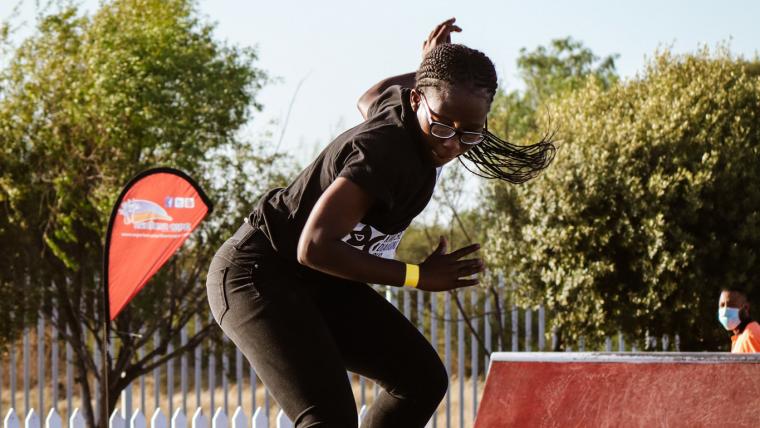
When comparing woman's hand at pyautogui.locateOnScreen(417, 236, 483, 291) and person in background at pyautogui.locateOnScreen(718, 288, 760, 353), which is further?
person in background at pyautogui.locateOnScreen(718, 288, 760, 353)

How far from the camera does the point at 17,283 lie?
1148 cm

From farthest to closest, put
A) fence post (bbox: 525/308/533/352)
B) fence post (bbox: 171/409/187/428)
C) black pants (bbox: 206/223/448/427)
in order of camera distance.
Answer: fence post (bbox: 525/308/533/352) < fence post (bbox: 171/409/187/428) < black pants (bbox: 206/223/448/427)

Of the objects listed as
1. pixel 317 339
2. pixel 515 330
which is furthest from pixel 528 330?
pixel 317 339

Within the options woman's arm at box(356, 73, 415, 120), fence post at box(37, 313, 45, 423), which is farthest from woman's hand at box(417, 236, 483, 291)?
fence post at box(37, 313, 45, 423)

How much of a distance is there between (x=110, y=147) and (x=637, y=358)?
809 centimetres

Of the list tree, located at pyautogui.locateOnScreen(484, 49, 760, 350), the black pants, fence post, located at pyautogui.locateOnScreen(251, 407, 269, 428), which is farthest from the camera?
tree, located at pyautogui.locateOnScreen(484, 49, 760, 350)

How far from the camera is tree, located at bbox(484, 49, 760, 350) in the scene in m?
10.3

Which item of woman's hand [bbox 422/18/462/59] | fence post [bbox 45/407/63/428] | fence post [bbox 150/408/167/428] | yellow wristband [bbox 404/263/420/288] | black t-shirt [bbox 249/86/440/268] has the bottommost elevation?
fence post [bbox 150/408/167/428]

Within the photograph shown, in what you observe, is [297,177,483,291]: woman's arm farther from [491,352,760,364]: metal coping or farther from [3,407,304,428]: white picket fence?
[3,407,304,428]: white picket fence

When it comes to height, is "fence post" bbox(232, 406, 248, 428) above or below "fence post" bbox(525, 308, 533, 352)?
below

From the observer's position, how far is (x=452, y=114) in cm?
297

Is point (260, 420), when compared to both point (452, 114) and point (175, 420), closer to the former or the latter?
point (175, 420)

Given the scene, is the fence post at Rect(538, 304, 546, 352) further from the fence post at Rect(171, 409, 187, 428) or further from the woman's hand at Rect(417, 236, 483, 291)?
the woman's hand at Rect(417, 236, 483, 291)

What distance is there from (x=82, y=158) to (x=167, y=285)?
5.66ft
